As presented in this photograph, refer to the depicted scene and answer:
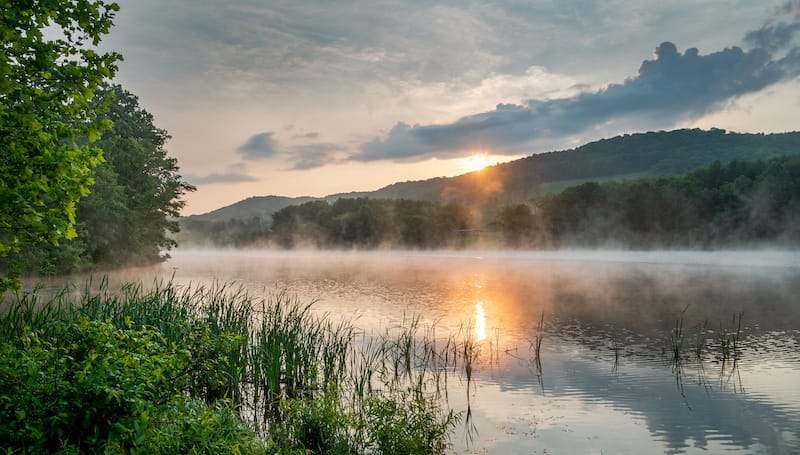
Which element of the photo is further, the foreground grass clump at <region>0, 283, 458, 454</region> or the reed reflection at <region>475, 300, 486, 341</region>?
the reed reflection at <region>475, 300, 486, 341</region>

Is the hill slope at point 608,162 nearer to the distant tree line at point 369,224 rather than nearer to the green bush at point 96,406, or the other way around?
the distant tree line at point 369,224

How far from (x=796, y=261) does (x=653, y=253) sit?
20927 mm

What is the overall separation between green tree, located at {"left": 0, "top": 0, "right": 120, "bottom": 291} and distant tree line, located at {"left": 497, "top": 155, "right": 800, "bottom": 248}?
83018 mm

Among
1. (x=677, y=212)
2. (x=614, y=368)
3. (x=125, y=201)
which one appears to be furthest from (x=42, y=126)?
(x=677, y=212)

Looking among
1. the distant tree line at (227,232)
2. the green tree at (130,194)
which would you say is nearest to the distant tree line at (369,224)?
the distant tree line at (227,232)

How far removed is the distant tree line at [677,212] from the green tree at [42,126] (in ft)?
272

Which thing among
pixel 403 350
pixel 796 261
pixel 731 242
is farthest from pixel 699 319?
pixel 731 242

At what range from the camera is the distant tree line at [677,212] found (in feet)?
248

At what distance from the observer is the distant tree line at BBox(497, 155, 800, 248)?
7556 cm

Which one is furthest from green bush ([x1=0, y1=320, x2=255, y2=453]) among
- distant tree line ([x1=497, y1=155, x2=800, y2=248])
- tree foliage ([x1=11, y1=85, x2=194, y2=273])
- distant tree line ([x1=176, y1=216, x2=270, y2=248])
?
distant tree line ([x1=176, y1=216, x2=270, y2=248])

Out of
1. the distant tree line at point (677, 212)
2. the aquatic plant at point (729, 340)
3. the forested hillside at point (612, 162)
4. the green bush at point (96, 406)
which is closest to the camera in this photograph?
the green bush at point (96, 406)

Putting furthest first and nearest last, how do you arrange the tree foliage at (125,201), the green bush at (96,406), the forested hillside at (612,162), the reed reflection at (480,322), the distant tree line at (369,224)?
the forested hillside at (612,162) < the distant tree line at (369,224) < the tree foliage at (125,201) < the reed reflection at (480,322) < the green bush at (96,406)

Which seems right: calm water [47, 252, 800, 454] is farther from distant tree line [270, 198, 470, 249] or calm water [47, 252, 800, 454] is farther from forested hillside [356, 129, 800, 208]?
forested hillside [356, 129, 800, 208]

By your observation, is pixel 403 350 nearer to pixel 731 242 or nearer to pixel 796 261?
pixel 796 261
